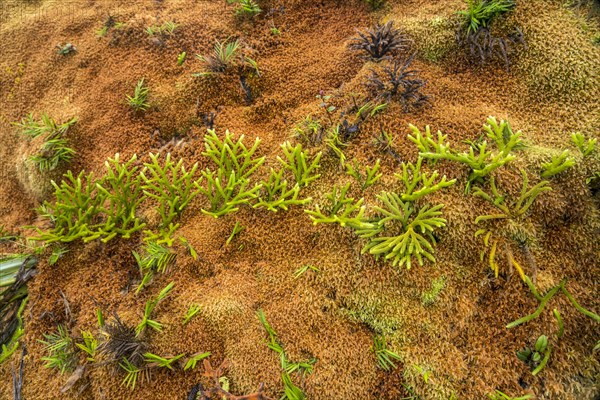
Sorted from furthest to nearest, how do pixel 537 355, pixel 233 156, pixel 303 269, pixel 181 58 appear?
pixel 181 58, pixel 233 156, pixel 303 269, pixel 537 355

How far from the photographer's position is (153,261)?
308 cm

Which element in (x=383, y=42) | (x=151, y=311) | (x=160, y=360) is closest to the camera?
(x=160, y=360)

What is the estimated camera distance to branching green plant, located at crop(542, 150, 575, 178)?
8.15 feet

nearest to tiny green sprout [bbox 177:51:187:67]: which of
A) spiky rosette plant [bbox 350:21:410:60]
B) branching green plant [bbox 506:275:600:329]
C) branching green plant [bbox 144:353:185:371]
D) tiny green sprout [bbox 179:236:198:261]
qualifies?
spiky rosette plant [bbox 350:21:410:60]

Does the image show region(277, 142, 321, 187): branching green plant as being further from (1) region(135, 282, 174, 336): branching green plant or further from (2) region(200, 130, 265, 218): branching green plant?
(1) region(135, 282, 174, 336): branching green plant

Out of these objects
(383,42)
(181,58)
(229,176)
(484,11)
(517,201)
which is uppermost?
(484,11)

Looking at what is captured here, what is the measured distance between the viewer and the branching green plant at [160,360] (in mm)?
2666

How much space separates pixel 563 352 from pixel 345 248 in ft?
5.27

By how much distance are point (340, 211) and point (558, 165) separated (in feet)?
5.35

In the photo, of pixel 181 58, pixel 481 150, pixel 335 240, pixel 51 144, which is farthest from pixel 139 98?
pixel 481 150

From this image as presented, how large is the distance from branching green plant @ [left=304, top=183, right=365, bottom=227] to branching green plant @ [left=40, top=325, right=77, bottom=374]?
2298mm

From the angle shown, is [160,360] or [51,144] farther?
[51,144]

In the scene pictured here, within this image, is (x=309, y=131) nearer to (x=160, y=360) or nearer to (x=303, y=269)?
(x=303, y=269)

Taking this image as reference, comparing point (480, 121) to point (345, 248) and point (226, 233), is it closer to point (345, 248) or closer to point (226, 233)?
point (345, 248)
